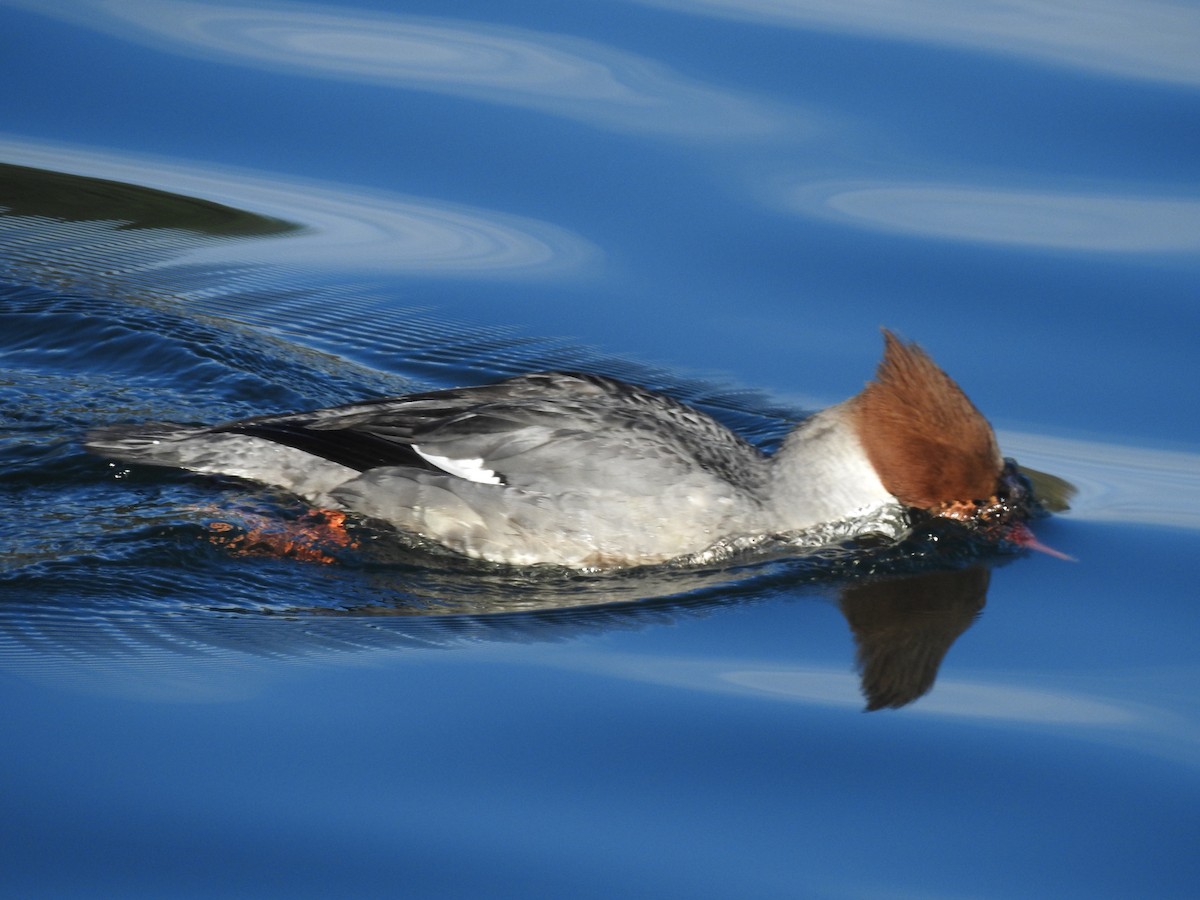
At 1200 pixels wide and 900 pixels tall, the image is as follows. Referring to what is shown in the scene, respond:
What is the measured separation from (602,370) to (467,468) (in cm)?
193

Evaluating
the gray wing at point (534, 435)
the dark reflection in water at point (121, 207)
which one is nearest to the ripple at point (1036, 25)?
the dark reflection in water at point (121, 207)

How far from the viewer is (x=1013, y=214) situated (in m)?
10.5

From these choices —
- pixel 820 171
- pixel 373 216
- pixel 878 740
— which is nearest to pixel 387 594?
Answer: pixel 878 740

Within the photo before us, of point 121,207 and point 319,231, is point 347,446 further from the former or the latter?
point 121,207

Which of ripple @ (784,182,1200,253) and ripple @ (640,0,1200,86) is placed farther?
ripple @ (640,0,1200,86)

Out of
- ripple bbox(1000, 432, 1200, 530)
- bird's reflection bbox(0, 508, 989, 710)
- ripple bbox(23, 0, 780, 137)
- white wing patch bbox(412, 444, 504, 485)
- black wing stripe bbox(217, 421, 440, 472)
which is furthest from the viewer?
ripple bbox(23, 0, 780, 137)

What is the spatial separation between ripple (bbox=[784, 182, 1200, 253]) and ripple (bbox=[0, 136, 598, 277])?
6.18ft

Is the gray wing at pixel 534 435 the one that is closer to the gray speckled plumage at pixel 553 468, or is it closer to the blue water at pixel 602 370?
the gray speckled plumage at pixel 553 468

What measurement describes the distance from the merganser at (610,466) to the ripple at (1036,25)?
213 inches

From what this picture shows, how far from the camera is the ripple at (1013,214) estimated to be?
1020cm

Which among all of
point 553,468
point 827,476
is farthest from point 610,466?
point 827,476

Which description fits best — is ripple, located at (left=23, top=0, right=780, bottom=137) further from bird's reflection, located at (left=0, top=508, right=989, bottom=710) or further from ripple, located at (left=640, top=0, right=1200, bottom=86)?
bird's reflection, located at (left=0, top=508, right=989, bottom=710)

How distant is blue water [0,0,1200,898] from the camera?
507 cm

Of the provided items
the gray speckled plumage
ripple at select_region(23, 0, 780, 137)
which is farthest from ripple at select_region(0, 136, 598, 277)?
the gray speckled plumage
